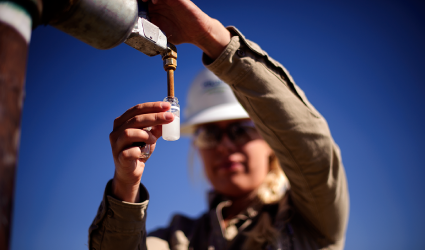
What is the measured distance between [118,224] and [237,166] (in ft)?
5.23

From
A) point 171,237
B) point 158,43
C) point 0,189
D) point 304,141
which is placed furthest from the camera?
point 171,237

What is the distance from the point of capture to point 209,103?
13.3 ft

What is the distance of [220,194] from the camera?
3139mm

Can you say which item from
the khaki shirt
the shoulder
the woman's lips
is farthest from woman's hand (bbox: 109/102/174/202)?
the woman's lips

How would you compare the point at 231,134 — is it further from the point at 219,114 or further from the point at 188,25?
the point at 188,25

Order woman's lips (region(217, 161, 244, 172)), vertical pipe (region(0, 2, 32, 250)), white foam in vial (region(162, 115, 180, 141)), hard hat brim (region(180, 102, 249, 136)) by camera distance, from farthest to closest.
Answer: hard hat brim (region(180, 102, 249, 136)), woman's lips (region(217, 161, 244, 172)), white foam in vial (region(162, 115, 180, 141)), vertical pipe (region(0, 2, 32, 250))

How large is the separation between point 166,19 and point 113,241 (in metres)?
1.34

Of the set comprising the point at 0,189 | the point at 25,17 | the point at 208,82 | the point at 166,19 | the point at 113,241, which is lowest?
the point at 113,241

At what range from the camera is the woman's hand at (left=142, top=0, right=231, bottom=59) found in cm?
152

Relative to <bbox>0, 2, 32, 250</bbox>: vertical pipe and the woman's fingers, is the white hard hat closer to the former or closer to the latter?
the woman's fingers

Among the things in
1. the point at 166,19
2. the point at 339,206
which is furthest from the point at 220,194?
the point at 166,19

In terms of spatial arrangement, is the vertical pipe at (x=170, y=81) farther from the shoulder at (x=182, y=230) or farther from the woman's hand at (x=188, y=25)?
the shoulder at (x=182, y=230)

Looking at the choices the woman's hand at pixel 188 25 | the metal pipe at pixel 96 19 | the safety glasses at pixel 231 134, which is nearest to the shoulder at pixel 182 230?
the safety glasses at pixel 231 134

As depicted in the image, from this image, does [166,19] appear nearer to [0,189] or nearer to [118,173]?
[118,173]
